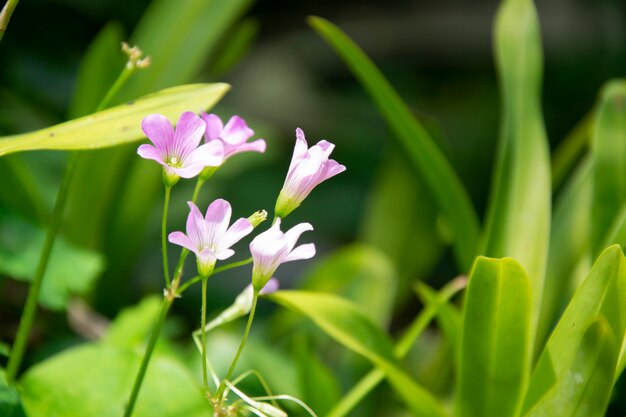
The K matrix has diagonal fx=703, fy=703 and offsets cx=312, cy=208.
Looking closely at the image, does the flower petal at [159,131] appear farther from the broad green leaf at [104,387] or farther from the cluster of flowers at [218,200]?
the broad green leaf at [104,387]

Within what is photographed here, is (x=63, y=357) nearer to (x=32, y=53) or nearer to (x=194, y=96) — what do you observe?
(x=194, y=96)

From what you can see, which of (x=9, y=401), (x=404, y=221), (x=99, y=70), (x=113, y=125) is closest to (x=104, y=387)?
(x=9, y=401)

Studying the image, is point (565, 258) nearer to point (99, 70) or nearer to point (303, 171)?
point (303, 171)

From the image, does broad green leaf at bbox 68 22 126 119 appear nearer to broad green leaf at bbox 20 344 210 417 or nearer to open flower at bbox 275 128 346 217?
broad green leaf at bbox 20 344 210 417

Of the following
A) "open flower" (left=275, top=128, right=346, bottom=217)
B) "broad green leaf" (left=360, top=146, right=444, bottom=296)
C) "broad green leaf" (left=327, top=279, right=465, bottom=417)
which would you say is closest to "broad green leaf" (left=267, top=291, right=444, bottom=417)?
"broad green leaf" (left=327, top=279, right=465, bottom=417)

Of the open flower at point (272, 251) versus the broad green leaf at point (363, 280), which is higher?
the open flower at point (272, 251)

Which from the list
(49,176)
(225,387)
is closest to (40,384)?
(225,387)

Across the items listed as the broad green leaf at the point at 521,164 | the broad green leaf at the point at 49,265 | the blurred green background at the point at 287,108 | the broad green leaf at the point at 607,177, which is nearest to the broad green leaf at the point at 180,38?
the blurred green background at the point at 287,108
